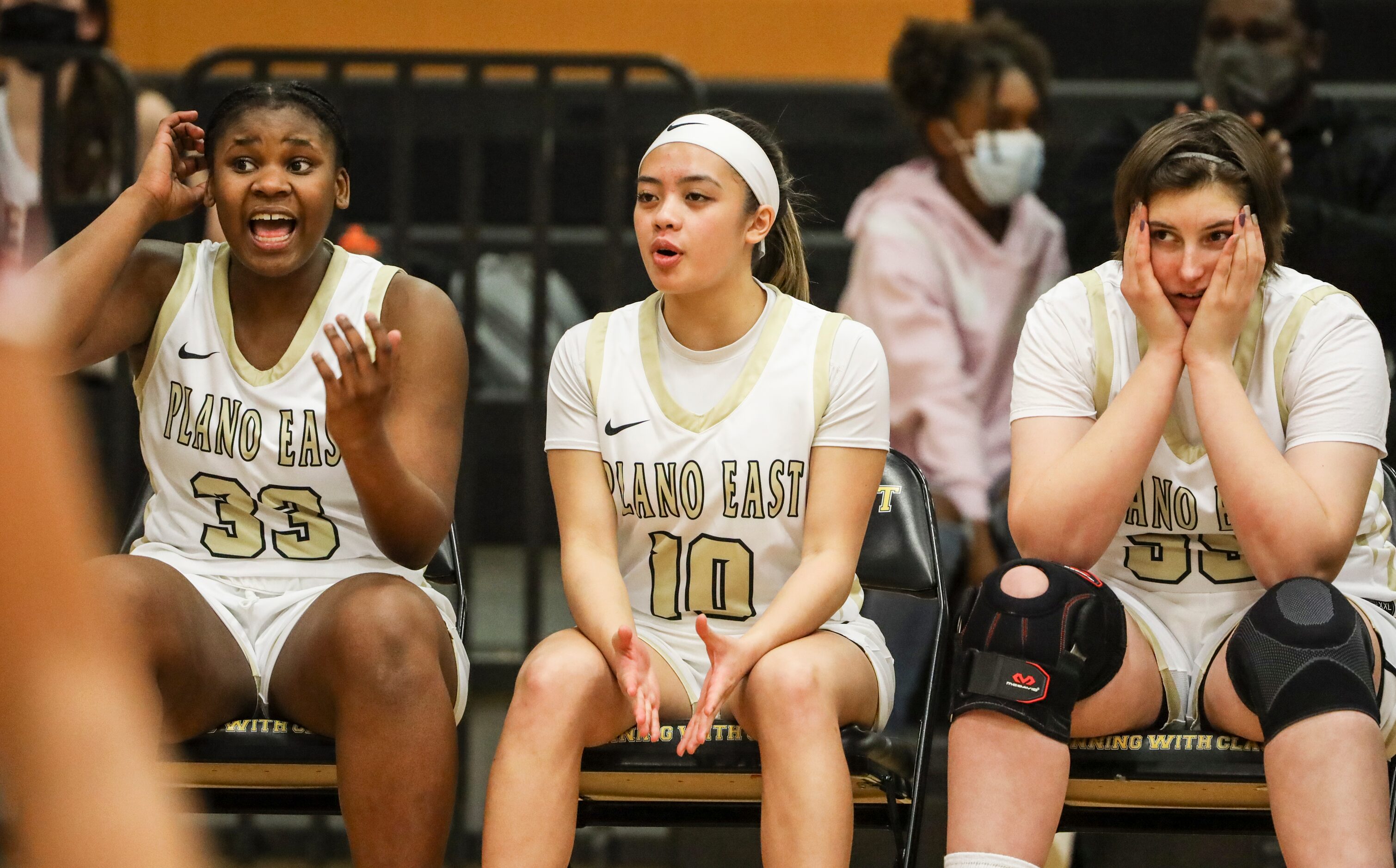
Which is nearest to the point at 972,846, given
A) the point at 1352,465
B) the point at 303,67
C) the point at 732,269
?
the point at 1352,465

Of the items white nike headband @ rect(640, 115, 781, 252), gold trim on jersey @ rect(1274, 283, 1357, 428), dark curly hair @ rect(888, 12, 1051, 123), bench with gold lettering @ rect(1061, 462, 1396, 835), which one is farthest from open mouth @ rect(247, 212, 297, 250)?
dark curly hair @ rect(888, 12, 1051, 123)

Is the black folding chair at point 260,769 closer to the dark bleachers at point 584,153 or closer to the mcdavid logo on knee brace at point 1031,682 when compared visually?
the mcdavid logo on knee brace at point 1031,682

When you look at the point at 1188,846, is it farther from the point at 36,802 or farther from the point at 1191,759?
the point at 36,802

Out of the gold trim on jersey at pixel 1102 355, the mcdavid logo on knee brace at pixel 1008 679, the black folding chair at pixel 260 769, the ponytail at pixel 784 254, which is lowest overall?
the black folding chair at pixel 260 769

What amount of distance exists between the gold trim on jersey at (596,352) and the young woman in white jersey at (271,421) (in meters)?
0.21

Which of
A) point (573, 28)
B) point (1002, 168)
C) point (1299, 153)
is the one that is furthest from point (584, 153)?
point (1299, 153)

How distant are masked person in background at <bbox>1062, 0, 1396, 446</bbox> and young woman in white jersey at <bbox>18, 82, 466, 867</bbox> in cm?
164

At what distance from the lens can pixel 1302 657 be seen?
7.14ft

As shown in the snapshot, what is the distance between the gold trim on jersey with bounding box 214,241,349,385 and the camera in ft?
8.79

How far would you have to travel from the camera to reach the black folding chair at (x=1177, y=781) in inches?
89.4

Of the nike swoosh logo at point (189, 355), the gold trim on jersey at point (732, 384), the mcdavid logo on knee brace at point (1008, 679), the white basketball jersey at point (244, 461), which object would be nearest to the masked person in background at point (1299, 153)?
the gold trim on jersey at point (732, 384)

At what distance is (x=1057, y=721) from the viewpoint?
7.29ft

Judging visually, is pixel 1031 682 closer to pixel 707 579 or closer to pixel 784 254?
pixel 707 579

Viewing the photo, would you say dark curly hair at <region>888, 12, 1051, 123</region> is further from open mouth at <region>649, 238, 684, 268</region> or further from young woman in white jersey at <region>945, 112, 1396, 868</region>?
open mouth at <region>649, 238, 684, 268</region>
